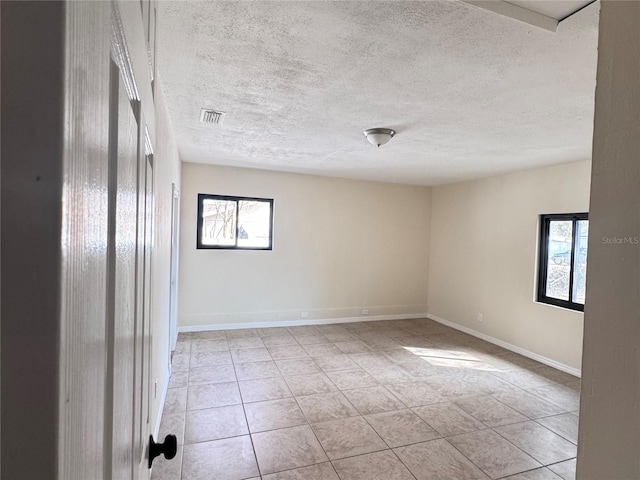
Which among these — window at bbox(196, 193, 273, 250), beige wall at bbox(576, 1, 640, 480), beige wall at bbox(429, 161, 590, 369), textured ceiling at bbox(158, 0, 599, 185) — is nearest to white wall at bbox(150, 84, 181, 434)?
textured ceiling at bbox(158, 0, 599, 185)

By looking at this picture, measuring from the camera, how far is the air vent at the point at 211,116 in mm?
2822

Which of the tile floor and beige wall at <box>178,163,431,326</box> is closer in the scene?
the tile floor

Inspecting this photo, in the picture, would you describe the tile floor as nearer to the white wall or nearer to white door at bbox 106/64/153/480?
the white wall

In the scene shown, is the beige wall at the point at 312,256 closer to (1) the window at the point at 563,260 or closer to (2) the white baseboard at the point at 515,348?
(2) the white baseboard at the point at 515,348

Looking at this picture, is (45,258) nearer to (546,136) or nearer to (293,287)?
(546,136)

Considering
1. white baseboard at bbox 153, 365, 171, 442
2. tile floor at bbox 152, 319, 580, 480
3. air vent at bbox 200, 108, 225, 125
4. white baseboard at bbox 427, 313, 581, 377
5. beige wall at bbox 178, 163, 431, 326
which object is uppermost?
air vent at bbox 200, 108, 225, 125

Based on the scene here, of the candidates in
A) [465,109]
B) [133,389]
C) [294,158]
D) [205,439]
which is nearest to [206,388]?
[205,439]

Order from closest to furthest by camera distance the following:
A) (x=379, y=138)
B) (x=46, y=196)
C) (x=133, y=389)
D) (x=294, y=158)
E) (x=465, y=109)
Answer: (x=46, y=196)
(x=133, y=389)
(x=465, y=109)
(x=379, y=138)
(x=294, y=158)

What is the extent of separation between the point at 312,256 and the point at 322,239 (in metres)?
0.35

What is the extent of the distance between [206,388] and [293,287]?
8.40 feet

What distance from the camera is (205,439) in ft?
8.65

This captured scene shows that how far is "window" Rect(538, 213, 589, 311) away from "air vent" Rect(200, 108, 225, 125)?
13.8 ft

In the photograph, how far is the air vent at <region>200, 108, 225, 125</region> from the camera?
9.26ft

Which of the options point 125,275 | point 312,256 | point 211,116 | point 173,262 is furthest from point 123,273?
point 312,256
